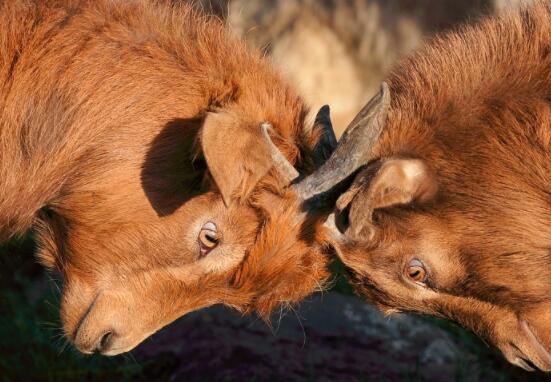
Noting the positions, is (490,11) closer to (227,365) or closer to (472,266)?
(472,266)

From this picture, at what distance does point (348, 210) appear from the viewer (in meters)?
5.06

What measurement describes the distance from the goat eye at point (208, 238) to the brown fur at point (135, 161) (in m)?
0.04

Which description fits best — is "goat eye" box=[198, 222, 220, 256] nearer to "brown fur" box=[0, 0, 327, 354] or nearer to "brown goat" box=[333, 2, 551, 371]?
"brown fur" box=[0, 0, 327, 354]

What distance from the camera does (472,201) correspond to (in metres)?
5.02

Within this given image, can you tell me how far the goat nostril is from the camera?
5281 millimetres

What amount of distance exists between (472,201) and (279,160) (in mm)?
967

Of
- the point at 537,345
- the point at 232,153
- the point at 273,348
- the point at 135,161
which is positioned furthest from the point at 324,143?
the point at 273,348

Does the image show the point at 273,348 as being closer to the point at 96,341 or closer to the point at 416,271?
the point at 96,341

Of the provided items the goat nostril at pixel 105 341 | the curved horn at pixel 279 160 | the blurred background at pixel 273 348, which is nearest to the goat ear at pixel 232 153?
the curved horn at pixel 279 160

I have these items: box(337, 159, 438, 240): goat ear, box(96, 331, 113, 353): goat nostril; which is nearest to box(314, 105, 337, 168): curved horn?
box(337, 159, 438, 240): goat ear

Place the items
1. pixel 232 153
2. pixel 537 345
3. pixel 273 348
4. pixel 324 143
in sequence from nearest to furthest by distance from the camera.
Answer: pixel 232 153 → pixel 537 345 → pixel 324 143 → pixel 273 348

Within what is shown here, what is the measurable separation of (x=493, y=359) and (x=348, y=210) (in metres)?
2.64

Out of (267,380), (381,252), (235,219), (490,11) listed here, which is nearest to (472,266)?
(381,252)

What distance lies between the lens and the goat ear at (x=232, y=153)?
15.1 feet
